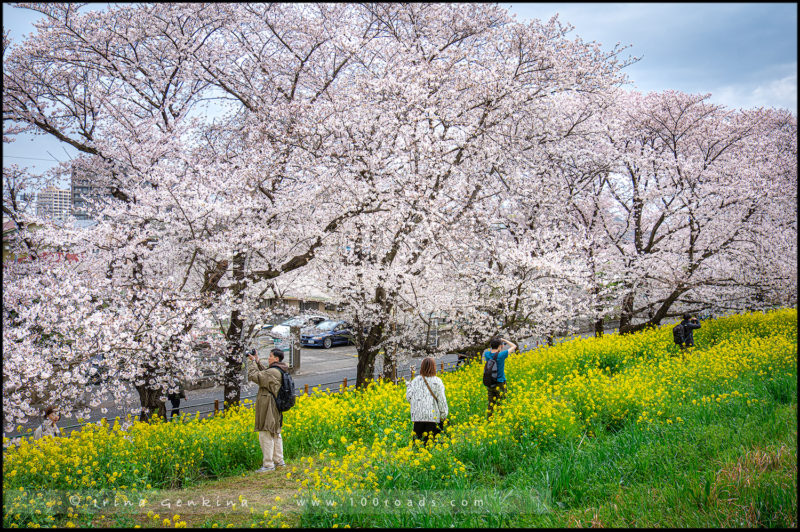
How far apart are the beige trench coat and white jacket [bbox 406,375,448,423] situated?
1797 mm

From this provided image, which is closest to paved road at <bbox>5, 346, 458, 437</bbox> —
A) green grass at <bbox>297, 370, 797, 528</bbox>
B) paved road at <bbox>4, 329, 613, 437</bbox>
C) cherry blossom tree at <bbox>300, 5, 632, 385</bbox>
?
paved road at <bbox>4, 329, 613, 437</bbox>

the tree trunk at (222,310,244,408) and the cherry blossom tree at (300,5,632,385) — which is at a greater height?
the cherry blossom tree at (300,5,632,385)

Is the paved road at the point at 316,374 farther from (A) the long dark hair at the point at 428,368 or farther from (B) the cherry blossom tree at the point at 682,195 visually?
(A) the long dark hair at the point at 428,368

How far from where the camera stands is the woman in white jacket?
611cm

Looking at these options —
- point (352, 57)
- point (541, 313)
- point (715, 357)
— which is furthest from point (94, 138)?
point (715, 357)

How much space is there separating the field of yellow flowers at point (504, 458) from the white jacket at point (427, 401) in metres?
0.32

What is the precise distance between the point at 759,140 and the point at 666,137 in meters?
2.41

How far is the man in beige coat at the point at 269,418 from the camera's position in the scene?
6.22 meters

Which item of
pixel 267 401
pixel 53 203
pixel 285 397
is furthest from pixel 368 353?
pixel 53 203

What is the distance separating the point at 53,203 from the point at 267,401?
6.55 metres

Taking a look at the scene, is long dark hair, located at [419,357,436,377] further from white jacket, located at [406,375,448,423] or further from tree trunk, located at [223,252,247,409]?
tree trunk, located at [223,252,247,409]

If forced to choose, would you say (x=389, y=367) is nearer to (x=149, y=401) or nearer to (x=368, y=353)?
(x=368, y=353)

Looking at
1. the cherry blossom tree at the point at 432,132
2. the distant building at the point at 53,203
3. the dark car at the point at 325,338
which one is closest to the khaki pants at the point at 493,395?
the cherry blossom tree at the point at 432,132

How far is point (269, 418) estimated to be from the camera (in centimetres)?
620
